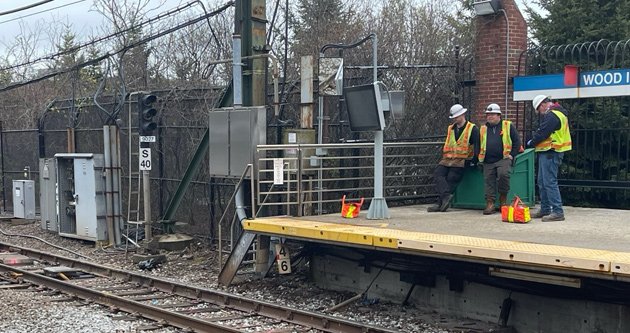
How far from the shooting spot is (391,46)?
56.1ft

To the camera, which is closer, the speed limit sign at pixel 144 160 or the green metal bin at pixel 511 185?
the green metal bin at pixel 511 185

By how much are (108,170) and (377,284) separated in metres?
8.02

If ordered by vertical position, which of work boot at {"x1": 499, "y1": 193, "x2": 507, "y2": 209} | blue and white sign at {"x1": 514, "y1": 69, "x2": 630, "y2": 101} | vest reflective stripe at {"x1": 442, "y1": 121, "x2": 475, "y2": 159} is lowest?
work boot at {"x1": 499, "y1": 193, "x2": 507, "y2": 209}

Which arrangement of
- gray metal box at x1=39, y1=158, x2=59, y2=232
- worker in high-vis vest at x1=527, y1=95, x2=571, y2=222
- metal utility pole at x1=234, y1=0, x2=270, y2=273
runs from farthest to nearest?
gray metal box at x1=39, y1=158, x2=59, y2=232 → metal utility pole at x1=234, y1=0, x2=270, y2=273 → worker in high-vis vest at x1=527, y1=95, x2=571, y2=222

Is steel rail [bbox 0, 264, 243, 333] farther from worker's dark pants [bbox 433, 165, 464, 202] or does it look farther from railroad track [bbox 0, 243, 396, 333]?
worker's dark pants [bbox 433, 165, 464, 202]

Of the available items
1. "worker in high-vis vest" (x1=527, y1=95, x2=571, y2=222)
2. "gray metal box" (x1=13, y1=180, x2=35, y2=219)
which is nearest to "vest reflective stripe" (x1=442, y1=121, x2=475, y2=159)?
"worker in high-vis vest" (x1=527, y1=95, x2=571, y2=222)

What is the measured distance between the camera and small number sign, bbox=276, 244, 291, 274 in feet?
35.3

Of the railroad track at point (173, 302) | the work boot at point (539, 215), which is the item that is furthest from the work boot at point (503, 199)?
the railroad track at point (173, 302)

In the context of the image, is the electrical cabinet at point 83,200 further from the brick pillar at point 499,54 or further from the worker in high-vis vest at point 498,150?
the worker in high-vis vest at point 498,150

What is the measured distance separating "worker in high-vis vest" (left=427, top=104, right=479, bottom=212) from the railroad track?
329cm

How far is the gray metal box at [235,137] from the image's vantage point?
1180cm

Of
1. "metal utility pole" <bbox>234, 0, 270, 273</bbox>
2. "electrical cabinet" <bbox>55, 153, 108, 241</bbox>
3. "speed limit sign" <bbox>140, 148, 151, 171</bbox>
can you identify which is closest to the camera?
"metal utility pole" <bbox>234, 0, 270, 273</bbox>

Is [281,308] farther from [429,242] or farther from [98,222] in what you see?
[98,222]

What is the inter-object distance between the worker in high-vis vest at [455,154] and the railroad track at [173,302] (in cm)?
329
